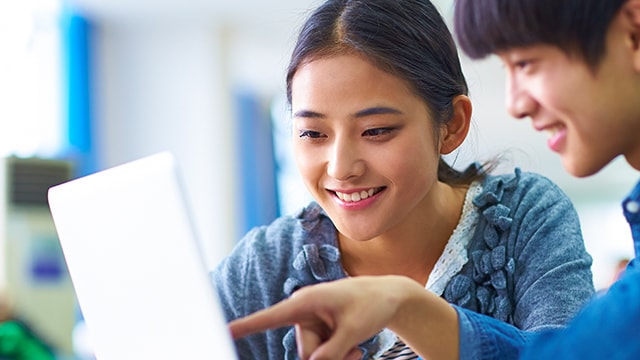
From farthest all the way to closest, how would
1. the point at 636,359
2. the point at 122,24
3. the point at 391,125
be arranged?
the point at 122,24
the point at 391,125
the point at 636,359

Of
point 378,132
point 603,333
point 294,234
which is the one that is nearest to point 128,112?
point 294,234

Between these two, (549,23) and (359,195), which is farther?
(359,195)

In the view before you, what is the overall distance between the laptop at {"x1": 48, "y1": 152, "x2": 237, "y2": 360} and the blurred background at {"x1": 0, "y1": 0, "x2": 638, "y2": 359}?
2722 mm

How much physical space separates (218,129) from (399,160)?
4.17m

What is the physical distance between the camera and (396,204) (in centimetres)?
131

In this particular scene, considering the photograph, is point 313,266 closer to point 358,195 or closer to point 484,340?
Result: point 358,195

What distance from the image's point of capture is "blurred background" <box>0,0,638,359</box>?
368 centimetres

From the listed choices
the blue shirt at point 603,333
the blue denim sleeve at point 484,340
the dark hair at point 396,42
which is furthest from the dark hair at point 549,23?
the dark hair at point 396,42

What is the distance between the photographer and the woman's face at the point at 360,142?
1.23 meters

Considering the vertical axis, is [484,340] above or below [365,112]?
below

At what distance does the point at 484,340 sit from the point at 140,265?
0.43 metres

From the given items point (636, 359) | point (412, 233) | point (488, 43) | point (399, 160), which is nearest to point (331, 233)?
point (412, 233)

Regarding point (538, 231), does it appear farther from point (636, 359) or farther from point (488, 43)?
point (636, 359)

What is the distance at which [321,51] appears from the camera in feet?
4.28
